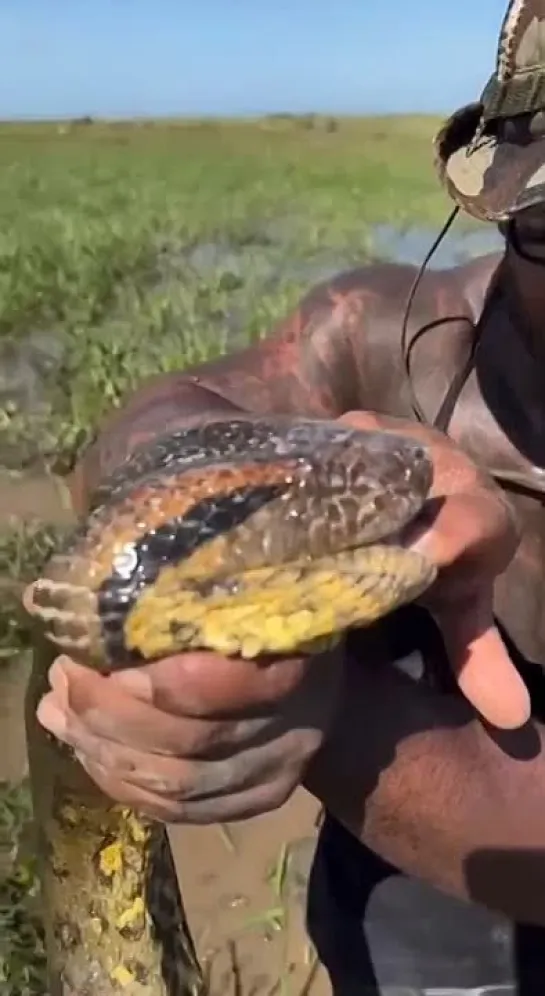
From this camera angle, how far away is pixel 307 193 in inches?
740

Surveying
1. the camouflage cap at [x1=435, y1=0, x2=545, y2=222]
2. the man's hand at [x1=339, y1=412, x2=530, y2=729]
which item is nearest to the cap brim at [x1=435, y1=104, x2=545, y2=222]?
the camouflage cap at [x1=435, y1=0, x2=545, y2=222]

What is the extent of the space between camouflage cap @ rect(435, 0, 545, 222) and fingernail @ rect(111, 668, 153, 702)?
2.66 feet

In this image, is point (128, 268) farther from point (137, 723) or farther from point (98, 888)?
point (137, 723)

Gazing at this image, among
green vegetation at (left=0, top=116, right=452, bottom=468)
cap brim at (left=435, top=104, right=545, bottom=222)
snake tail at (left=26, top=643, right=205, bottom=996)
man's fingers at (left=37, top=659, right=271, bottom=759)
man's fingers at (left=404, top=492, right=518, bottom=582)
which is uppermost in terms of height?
cap brim at (left=435, top=104, right=545, bottom=222)

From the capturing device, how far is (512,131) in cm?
177

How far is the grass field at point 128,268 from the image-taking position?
4.59 m

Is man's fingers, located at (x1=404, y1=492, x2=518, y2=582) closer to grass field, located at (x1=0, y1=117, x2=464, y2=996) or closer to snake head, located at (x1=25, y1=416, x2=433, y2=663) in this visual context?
snake head, located at (x1=25, y1=416, x2=433, y2=663)

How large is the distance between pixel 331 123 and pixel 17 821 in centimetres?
3166

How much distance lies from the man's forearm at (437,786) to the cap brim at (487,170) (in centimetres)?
56

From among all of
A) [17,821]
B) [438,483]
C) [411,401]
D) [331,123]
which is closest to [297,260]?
[17,821]

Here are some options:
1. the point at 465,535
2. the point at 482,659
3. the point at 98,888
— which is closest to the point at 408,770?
the point at 482,659

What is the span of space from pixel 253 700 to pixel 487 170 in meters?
0.90

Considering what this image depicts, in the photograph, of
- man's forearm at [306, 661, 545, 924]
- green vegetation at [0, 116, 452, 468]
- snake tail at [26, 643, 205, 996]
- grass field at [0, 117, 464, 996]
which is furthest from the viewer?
green vegetation at [0, 116, 452, 468]

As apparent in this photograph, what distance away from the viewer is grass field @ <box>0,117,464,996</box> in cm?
459
